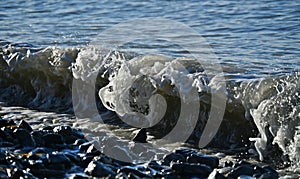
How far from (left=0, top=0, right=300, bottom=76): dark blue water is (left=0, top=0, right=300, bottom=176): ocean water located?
17mm

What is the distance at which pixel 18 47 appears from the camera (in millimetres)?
9008

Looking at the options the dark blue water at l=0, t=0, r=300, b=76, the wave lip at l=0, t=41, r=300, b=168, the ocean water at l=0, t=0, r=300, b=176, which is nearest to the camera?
the wave lip at l=0, t=41, r=300, b=168

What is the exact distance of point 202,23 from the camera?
34.4ft

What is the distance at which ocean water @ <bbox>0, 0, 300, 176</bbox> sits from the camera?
6.19m

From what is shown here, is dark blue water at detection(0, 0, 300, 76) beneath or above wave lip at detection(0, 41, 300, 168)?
above

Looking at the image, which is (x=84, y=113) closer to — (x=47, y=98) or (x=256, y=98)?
(x=47, y=98)

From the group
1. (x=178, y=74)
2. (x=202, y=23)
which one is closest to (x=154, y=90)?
(x=178, y=74)

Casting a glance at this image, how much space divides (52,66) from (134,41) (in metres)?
1.47

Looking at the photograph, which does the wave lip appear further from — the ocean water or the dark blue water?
the dark blue water

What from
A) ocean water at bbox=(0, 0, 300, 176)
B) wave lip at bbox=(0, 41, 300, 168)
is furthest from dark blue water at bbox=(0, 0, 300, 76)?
wave lip at bbox=(0, 41, 300, 168)

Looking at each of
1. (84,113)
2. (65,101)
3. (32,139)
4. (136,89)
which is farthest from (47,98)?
(32,139)

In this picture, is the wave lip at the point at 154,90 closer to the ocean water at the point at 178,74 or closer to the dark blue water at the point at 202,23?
the ocean water at the point at 178,74

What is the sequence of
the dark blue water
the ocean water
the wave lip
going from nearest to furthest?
1. the wave lip
2. the ocean water
3. the dark blue water

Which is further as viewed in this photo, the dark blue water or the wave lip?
the dark blue water
